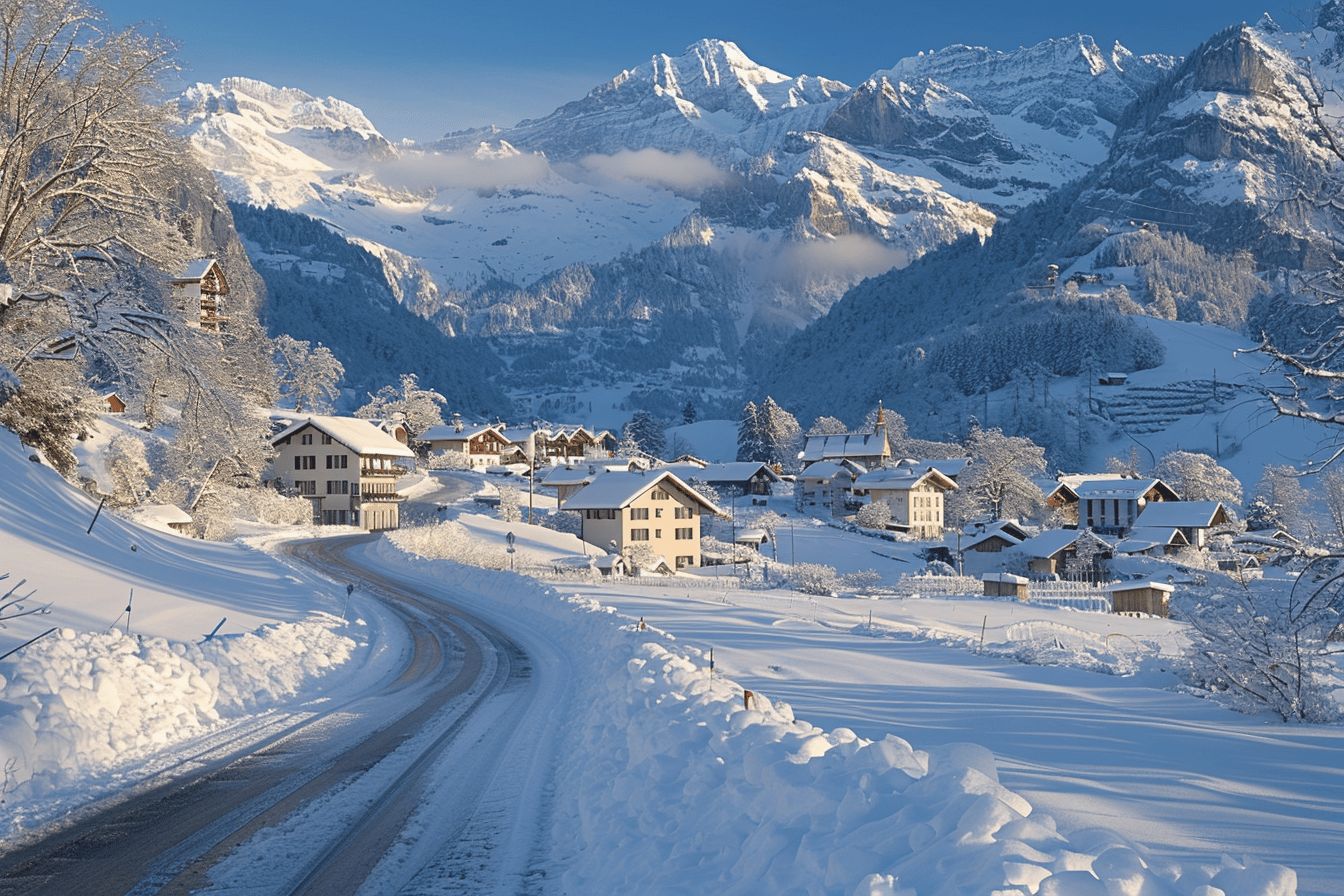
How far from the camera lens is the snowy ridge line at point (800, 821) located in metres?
5.54

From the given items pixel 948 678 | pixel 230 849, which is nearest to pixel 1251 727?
pixel 948 678

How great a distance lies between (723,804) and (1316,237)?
32.4 feet

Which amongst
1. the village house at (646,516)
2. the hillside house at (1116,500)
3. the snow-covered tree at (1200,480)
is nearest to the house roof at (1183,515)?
the hillside house at (1116,500)

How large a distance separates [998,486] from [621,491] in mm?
58037

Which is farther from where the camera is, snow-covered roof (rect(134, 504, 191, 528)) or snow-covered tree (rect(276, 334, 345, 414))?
snow-covered tree (rect(276, 334, 345, 414))

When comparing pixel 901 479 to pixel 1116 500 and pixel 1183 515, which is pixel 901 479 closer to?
pixel 1116 500

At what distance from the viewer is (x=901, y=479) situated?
387 ft

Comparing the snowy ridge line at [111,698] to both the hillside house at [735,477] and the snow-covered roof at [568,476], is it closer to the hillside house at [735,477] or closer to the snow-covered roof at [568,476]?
the snow-covered roof at [568,476]

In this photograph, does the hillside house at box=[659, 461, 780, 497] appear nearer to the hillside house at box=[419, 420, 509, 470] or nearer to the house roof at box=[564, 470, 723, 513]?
the hillside house at box=[419, 420, 509, 470]

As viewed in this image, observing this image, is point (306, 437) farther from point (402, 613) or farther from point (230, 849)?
point (230, 849)

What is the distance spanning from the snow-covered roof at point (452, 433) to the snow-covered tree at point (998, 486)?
2636 inches

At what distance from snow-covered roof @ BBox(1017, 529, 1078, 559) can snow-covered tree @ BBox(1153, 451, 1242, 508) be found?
34.1 meters

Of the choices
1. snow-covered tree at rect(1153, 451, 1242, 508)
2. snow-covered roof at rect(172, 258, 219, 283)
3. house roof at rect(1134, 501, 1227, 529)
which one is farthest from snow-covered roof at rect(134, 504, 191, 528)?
snow-covered tree at rect(1153, 451, 1242, 508)

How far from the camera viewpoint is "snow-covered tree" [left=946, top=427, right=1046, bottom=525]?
116312 mm
